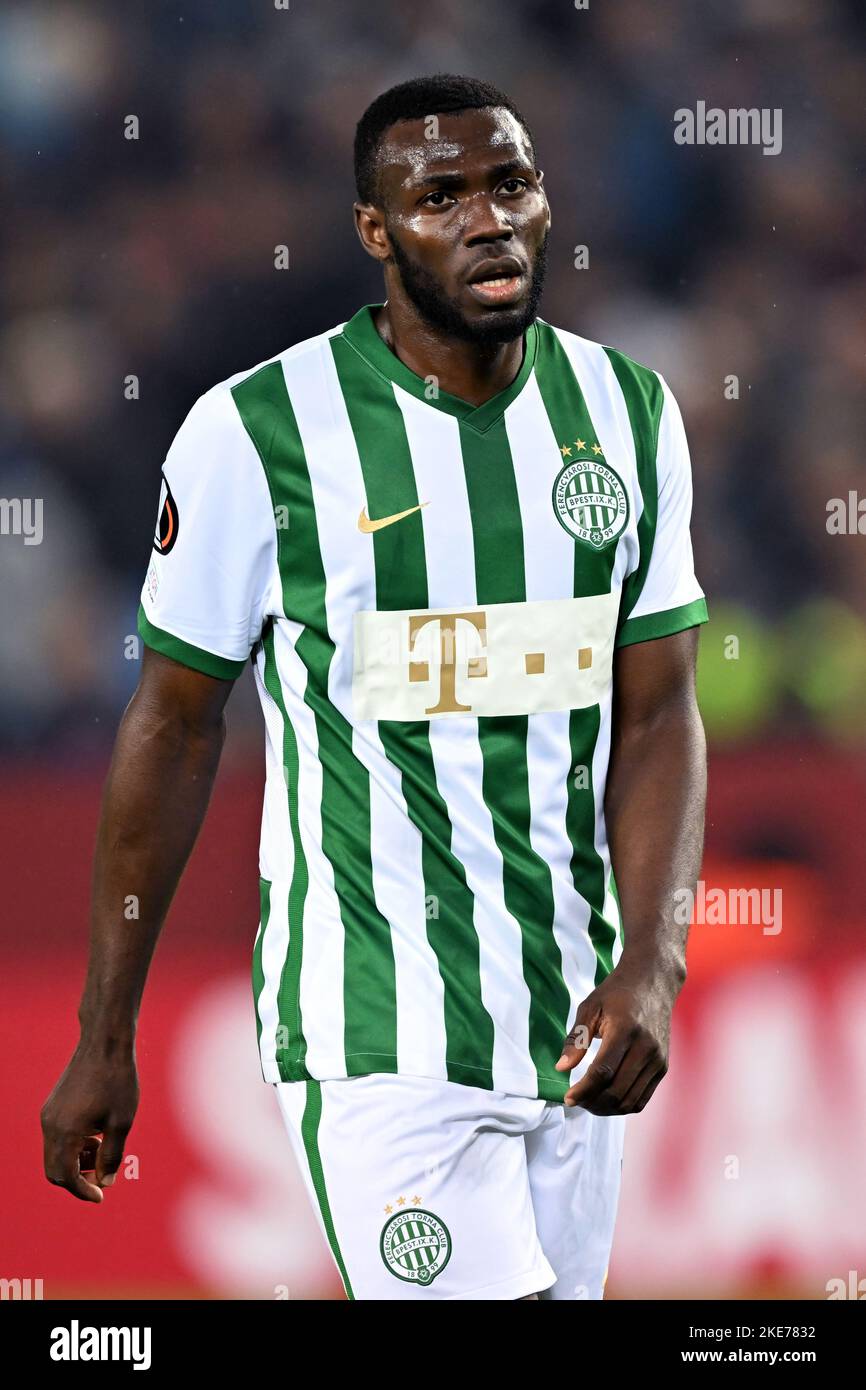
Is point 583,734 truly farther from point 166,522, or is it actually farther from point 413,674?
point 166,522

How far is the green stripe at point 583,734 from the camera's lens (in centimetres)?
204

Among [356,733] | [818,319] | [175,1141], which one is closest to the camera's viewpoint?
[356,733]

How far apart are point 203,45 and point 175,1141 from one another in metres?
2.54

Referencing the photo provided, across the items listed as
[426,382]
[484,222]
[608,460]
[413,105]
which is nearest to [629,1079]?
[608,460]

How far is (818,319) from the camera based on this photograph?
4.46 meters

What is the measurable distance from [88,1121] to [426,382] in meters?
0.91

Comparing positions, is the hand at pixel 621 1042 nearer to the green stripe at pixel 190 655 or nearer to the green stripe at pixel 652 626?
the green stripe at pixel 652 626

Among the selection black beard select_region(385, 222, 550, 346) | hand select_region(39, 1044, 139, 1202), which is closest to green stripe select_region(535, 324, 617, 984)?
black beard select_region(385, 222, 550, 346)

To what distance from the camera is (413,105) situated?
2041mm

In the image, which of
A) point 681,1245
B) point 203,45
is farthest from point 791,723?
point 203,45

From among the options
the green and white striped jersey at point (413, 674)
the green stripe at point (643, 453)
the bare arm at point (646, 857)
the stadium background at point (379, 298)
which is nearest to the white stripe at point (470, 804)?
the green and white striped jersey at point (413, 674)

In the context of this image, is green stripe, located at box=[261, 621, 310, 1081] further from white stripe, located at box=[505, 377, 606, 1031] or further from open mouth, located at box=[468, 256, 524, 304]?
open mouth, located at box=[468, 256, 524, 304]

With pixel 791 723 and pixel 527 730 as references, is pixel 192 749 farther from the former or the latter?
pixel 791 723

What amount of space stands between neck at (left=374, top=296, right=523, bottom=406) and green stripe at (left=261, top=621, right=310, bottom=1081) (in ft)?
1.27
